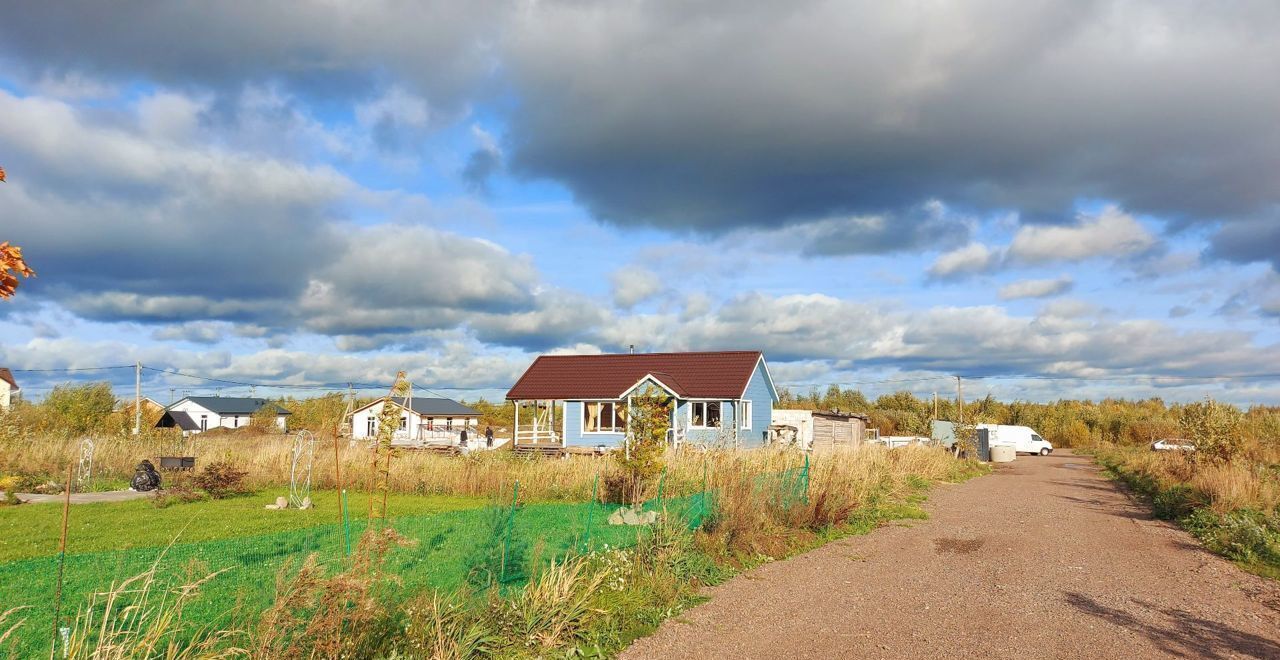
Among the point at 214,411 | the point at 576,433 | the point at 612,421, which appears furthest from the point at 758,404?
the point at 214,411

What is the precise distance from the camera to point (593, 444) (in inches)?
1364

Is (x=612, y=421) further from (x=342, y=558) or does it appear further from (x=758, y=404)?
(x=342, y=558)

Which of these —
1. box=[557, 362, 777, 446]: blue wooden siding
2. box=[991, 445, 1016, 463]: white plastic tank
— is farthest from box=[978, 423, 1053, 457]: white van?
box=[557, 362, 777, 446]: blue wooden siding

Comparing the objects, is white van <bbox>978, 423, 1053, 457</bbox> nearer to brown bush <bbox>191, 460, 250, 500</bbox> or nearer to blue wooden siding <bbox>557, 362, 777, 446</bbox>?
blue wooden siding <bbox>557, 362, 777, 446</bbox>

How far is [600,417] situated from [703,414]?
4538 mm

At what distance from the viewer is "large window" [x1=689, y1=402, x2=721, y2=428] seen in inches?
1377

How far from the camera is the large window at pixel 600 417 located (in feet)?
116

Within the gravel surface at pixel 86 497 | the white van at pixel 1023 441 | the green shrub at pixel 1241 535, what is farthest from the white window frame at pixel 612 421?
the green shrub at pixel 1241 535

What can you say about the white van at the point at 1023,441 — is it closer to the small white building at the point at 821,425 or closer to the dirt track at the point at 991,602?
the small white building at the point at 821,425

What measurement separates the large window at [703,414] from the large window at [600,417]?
10.2 ft

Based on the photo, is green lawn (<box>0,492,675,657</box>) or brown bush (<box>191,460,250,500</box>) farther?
brown bush (<box>191,460,250,500</box>)

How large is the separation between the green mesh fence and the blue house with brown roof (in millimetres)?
20411

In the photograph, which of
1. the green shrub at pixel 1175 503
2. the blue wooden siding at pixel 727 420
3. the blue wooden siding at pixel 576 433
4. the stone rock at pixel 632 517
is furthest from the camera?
the blue wooden siding at pixel 576 433

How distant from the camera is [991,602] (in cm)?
851
